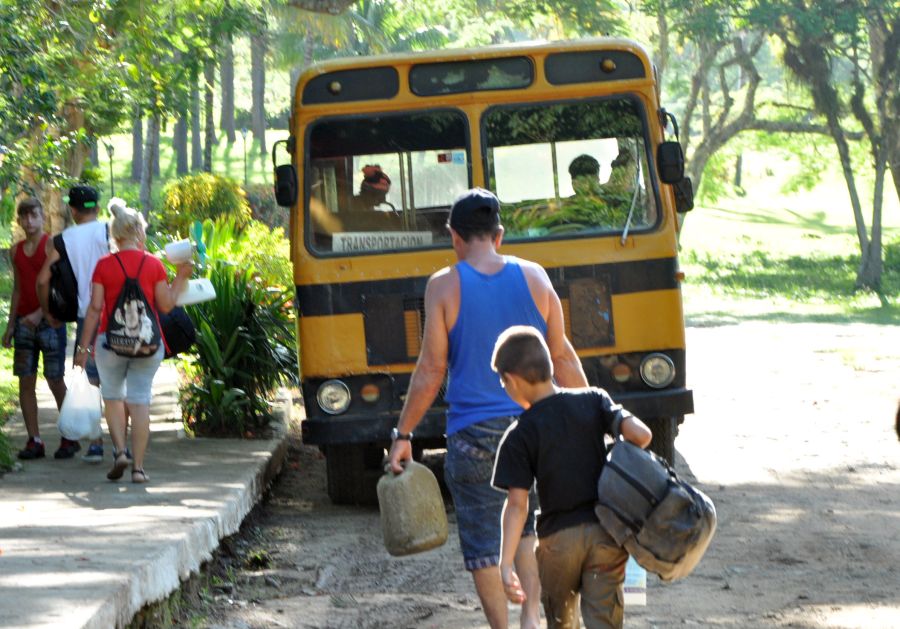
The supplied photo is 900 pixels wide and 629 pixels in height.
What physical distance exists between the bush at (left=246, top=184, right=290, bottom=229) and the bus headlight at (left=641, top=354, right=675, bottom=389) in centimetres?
2910

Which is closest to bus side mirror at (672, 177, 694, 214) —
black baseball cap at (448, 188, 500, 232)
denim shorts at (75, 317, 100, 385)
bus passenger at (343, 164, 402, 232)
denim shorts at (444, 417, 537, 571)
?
bus passenger at (343, 164, 402, 232)

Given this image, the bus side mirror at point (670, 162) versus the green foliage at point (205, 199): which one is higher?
the green foliage at point (205, 199)

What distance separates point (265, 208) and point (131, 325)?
1268 inches

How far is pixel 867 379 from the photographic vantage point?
16281 millimetres

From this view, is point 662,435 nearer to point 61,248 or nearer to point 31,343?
point 61,248

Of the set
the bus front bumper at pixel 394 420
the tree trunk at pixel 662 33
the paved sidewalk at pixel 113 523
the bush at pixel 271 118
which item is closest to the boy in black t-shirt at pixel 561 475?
the paved sidewalk at pixel 113 523

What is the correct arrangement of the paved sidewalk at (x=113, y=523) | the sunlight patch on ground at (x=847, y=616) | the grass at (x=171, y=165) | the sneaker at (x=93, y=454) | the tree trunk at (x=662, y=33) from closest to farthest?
the paved sidewalk at (x=113, y=523)
the sunlight patch on ground at (x=847, y=616)
the sneaker at (x=93, y=454)
the tree trunk at (x=662, y=33)
the grass at (x=171, y=165)

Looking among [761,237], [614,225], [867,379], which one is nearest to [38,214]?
[614,225]

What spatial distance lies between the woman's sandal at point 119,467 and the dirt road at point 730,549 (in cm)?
81

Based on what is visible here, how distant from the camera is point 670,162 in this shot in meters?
9.03

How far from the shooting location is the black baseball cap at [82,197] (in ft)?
31.8

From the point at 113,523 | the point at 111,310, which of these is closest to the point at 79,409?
the point at 111,310

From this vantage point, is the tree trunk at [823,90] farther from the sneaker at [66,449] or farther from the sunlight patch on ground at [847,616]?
the sunlight patch on ground at [847,616]

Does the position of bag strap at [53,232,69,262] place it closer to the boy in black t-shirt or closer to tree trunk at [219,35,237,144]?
the boy in black t-shirt
